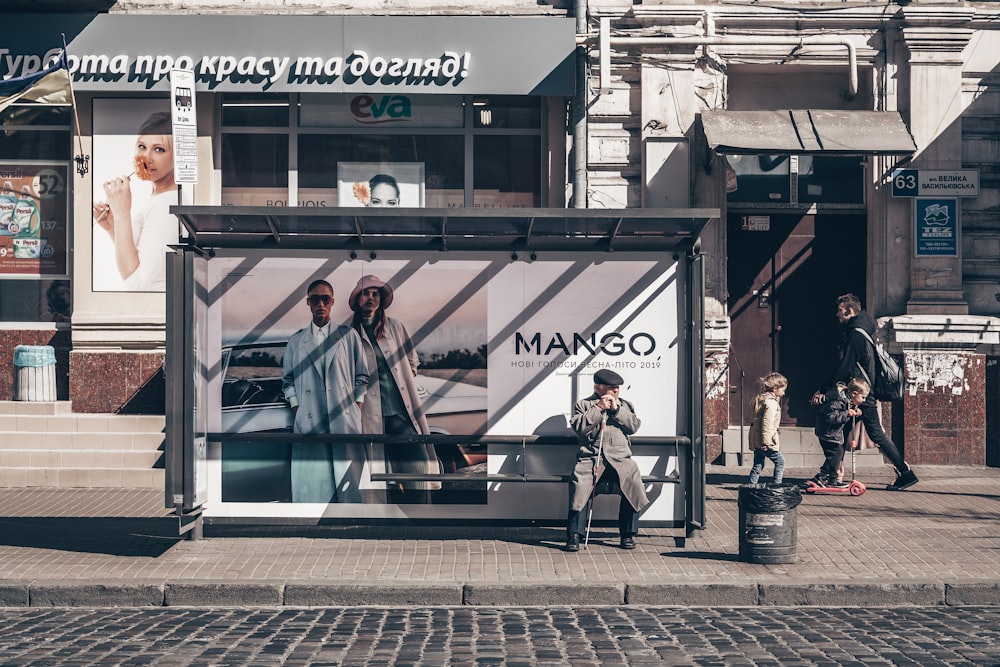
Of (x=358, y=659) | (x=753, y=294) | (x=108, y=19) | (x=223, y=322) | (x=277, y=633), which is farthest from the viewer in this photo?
(x=753, y=294)

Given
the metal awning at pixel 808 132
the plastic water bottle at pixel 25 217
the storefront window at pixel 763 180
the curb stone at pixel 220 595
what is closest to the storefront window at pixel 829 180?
the storefront window at pixel 763 180

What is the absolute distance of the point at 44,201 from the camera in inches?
615

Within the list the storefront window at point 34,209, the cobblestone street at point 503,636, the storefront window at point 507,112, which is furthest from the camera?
the storefront window at point 507,112

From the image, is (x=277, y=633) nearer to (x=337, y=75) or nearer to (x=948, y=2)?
(x=337, y=75)

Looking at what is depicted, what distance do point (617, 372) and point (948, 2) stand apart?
774 centimetres

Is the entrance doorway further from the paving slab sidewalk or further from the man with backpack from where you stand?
the paving slab sidewalk

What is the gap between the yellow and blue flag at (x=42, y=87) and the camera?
14.4 metres

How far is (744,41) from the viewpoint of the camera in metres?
15.3

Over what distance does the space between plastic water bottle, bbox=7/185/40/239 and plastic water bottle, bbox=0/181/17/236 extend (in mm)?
39

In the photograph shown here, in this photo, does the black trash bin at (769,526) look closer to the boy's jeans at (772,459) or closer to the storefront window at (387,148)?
the boy's jeans at (772,459)

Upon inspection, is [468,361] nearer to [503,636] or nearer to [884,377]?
[503,636]

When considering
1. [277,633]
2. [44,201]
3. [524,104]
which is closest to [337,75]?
[524,104]

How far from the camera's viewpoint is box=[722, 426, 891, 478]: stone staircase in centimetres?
1498

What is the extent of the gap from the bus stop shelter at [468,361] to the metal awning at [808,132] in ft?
13.2
